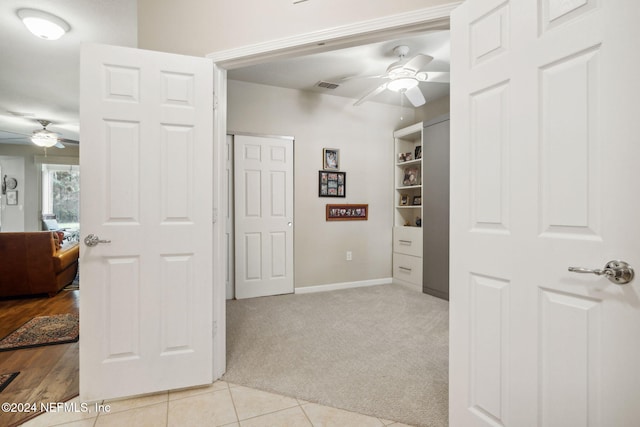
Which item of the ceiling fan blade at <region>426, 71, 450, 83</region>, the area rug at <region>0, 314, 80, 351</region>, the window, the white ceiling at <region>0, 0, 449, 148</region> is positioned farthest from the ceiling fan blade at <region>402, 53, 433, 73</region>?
the window

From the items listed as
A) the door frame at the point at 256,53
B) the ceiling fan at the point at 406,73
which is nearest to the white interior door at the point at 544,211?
the door frame at the point at 256,53

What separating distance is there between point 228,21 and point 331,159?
2404mm

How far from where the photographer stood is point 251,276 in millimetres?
3828

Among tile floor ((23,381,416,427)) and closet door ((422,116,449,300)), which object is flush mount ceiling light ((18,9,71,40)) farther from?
closet door ((422,116,449,300))

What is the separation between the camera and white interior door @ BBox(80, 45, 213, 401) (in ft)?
5.70

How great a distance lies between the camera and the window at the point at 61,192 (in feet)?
25.7

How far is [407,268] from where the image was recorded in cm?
432

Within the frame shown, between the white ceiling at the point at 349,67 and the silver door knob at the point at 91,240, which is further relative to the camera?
the white ceiling at the point at 349,67

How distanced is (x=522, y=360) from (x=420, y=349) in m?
1.34

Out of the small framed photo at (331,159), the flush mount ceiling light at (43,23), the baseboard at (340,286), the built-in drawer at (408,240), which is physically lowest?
the baseboard at (340,286)

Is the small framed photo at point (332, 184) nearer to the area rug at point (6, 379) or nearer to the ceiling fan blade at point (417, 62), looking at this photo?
the ceiling fan blade at point (417, 62)

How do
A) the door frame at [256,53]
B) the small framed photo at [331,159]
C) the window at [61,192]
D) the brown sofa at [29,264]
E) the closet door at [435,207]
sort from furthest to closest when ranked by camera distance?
the window at [61,192]
the small framed photo at [331,159]
the closet door at [435,207]
the brown sofa at [29,264]
the door frame at [256,53]

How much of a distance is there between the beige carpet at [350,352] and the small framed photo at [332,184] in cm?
139

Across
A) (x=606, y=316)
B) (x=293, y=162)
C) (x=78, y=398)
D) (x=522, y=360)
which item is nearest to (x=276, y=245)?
(x=293, y=162)
